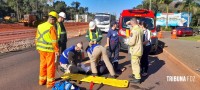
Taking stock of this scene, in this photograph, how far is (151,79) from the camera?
9367 mm

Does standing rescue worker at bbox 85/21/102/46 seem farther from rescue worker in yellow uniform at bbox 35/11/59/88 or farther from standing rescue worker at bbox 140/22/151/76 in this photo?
rescue worker in yellow uniform at bbox 35/11/59/88

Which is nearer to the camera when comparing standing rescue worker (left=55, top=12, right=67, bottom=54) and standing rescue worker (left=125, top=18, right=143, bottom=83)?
standing rescue worker (left=125, top=18, right=143, bottom=83)

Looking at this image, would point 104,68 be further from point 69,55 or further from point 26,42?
point 26,42

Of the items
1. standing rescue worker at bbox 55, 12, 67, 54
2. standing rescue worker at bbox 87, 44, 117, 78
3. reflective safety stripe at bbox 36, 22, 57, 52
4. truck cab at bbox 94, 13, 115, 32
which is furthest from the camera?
truck cab at bbox 94, 13, 115, 32

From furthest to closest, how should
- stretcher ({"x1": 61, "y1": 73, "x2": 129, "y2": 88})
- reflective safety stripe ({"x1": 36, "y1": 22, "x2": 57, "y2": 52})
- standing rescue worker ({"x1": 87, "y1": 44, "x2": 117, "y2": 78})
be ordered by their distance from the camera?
standing rescue worker ({"x1": 87, "y1": 44, "x2": 117, "y2": 78})
stretcher ({"x1": 61, "y1": 73, "x2": 129, "y2": 88})
reflective safety stripe ({"x1": 36, "y1": 22, "x2": 57, "y2": 52})

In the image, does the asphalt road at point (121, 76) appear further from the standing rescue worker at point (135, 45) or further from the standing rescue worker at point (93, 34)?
the standing rescue worker at point (93, 34)

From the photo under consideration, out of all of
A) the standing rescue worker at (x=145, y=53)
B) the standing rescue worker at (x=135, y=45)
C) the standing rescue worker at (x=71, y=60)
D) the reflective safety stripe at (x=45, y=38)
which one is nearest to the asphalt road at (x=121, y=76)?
the standing rescue worker at (x=145, y=53)


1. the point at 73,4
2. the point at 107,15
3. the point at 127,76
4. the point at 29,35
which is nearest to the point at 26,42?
the point at 29,35

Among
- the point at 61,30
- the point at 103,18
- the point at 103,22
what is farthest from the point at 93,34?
the point at 103,18

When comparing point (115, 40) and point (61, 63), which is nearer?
point (61, 63)

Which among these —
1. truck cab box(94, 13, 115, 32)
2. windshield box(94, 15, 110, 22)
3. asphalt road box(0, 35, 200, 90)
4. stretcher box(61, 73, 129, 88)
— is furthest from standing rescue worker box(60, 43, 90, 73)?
windshield box(94, 15, 110, 22)

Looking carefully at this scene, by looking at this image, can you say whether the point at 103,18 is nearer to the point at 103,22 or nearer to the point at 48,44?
the point at 103,22

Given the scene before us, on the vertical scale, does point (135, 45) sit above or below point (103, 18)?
below

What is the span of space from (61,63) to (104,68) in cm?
135
